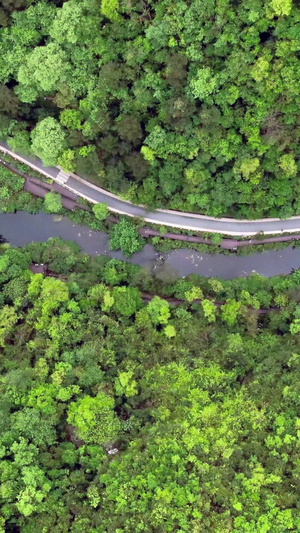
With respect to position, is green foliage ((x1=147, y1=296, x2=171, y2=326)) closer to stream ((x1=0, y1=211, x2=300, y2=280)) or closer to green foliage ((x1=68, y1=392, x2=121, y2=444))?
stream ((x1=0, y1=211, x2=300, y2=280))

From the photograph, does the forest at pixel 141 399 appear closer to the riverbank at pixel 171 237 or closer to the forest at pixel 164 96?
the riverbank at pixel 171 237

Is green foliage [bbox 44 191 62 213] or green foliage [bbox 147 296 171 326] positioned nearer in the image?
green foliage [bbox 147 296 171 326]

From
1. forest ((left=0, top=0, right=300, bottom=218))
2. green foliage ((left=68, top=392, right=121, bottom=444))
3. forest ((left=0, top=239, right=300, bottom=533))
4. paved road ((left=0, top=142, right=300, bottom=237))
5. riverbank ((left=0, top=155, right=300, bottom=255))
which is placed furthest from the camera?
riverbank ((left=0, top=155, right=300, bottom=255))

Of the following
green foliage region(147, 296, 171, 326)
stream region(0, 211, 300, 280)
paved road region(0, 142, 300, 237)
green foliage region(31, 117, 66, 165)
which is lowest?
green foliage region(147, 296, 171, 326)

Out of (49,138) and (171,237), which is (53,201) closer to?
(49,138)

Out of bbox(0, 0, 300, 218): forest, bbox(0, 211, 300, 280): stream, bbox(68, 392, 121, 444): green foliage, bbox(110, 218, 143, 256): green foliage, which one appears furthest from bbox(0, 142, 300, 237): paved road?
bbox(68, 392, 121, 444): green foliage
